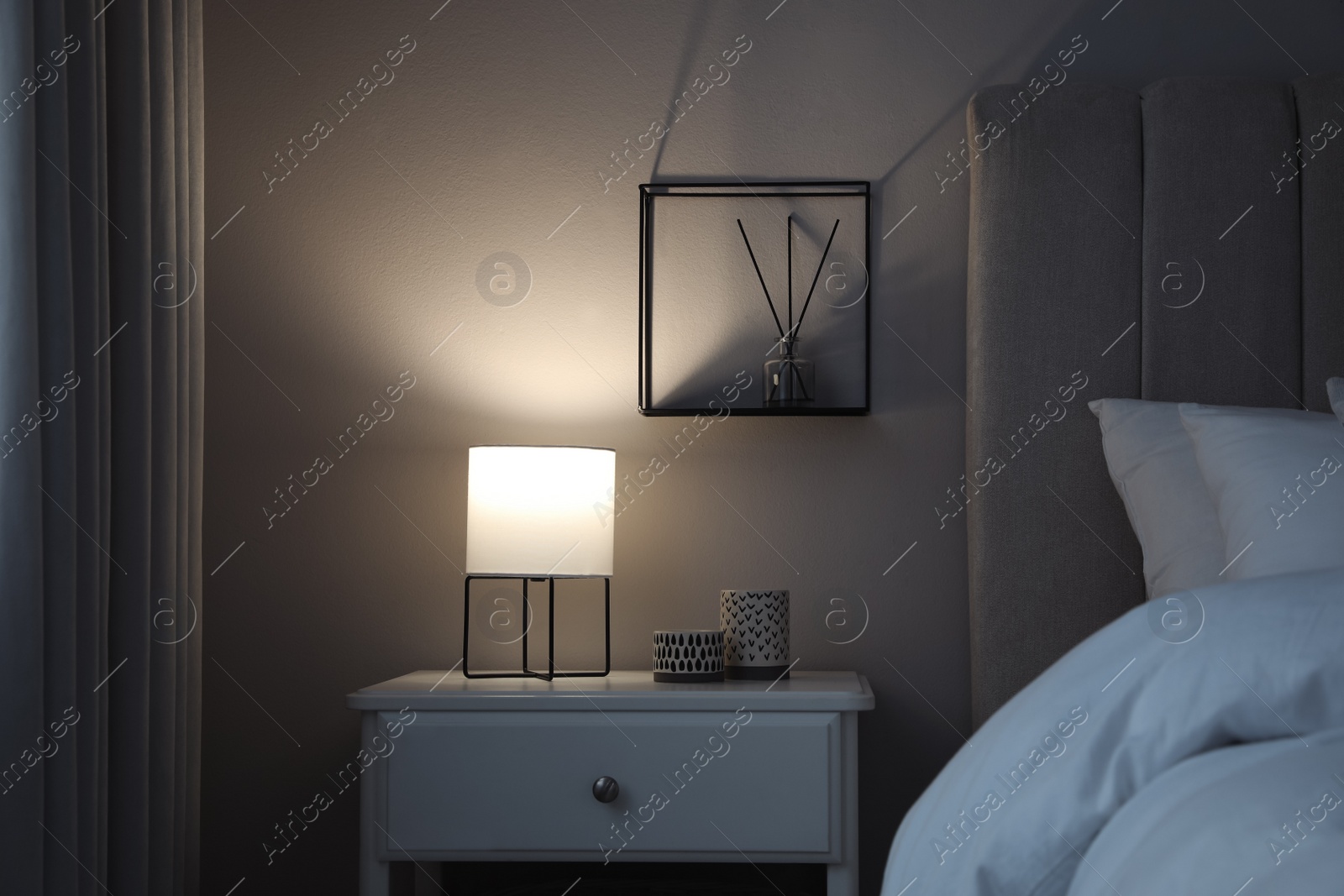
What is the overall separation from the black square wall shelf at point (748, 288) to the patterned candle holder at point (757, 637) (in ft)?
1.24

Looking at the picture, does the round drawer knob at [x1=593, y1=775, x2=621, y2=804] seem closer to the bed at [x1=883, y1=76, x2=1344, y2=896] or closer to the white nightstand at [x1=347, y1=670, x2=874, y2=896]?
the white nightstand at [x1=347, y1=670, x2=874, y2=896]

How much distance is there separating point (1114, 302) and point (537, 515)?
0.97 metres

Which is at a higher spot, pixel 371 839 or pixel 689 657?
pixel 689 657

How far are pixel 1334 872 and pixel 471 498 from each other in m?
1.30

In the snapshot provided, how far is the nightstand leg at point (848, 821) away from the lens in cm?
150

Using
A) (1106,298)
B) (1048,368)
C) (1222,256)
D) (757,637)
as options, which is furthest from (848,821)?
(1222,256)

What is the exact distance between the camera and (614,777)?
1502 mm

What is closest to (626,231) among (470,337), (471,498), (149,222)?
(470,337)

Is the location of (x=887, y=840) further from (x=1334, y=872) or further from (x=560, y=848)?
(x=1334, y=872)

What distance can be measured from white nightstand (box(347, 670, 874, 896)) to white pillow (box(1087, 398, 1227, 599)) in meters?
0.46

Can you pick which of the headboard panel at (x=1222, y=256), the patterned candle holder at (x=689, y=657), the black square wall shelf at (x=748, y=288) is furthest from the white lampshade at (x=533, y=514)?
the headboard panel at (x=1222, y=256)

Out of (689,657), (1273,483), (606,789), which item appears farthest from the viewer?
(689,657)

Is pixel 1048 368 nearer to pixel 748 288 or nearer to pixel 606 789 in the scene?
pixel 748 288

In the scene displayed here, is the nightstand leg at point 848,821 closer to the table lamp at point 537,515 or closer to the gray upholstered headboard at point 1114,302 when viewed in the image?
the gray upholstered headboard at point 1114,302
